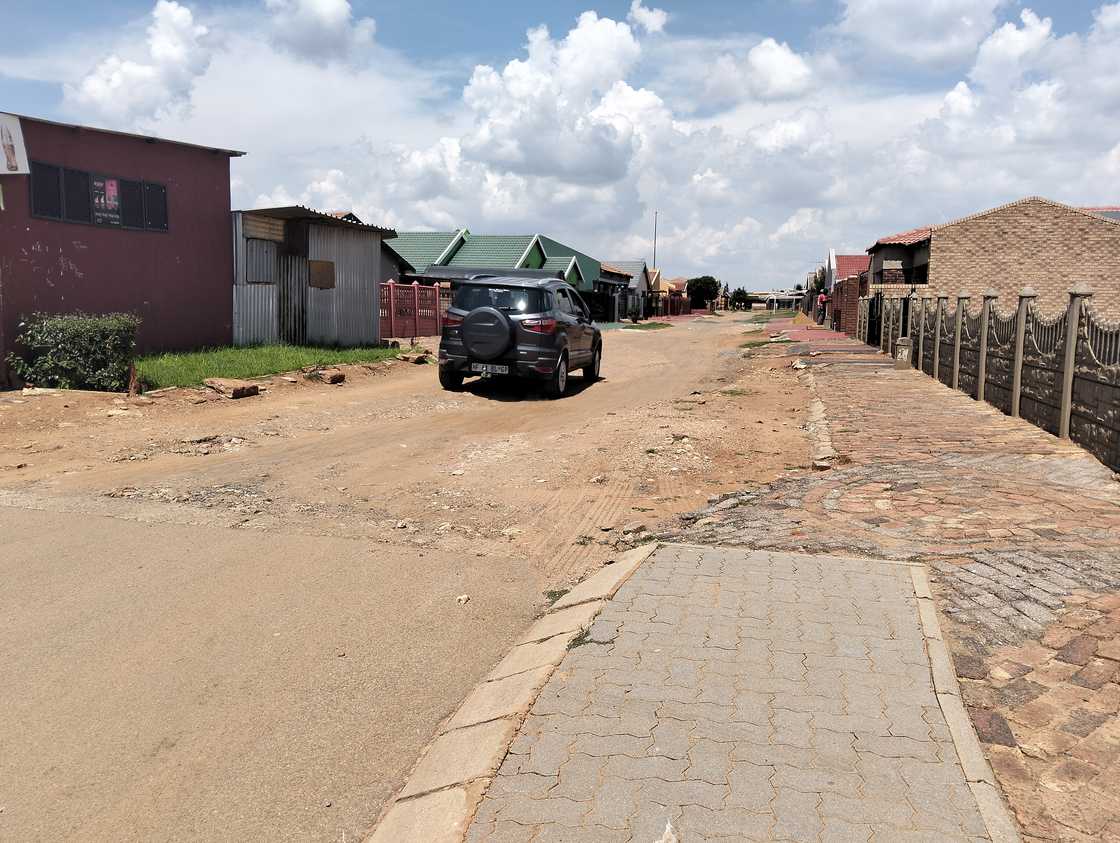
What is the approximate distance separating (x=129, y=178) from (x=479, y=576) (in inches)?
543

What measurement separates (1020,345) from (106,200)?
15.2 m

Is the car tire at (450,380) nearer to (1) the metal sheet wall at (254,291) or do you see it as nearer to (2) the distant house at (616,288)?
(1) the metal sheet wall at (254,291)

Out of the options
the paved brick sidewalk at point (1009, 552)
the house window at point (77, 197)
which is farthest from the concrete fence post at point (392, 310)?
the paved brick sidewalk at point (1009, 552)

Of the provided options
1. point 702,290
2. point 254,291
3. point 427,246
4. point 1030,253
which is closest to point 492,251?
point 427,246

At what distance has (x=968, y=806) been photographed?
2.78 m

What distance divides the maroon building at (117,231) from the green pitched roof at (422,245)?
1111 inches

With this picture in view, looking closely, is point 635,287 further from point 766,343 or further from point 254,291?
point 254,291

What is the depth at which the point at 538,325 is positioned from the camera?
13609mm

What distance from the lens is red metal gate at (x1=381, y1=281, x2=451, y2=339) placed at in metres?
26.3

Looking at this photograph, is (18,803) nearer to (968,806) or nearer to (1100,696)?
(968,806)

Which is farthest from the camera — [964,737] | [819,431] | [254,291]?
[254,291]

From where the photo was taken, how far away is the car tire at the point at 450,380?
14688mm

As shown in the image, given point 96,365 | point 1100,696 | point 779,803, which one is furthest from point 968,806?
point 96,365

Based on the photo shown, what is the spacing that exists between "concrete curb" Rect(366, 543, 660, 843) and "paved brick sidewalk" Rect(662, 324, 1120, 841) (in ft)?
5.76
